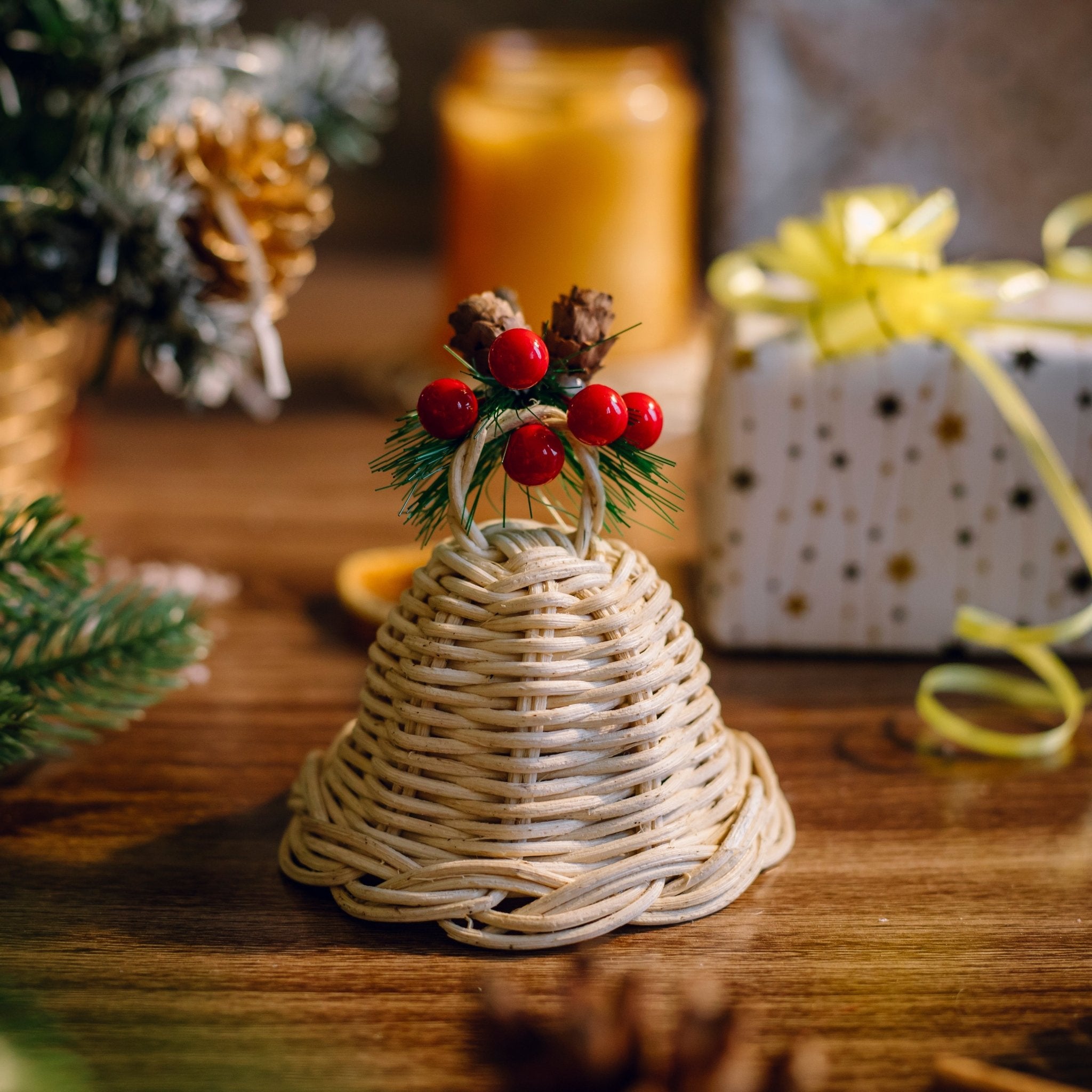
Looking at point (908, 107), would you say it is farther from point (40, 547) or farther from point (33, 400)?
point (40, 547)

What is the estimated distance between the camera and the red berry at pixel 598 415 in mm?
445

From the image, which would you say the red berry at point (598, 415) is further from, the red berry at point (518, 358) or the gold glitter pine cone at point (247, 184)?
the gold glitter pine cone at point (247, 184)

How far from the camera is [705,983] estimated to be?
0.43 meters

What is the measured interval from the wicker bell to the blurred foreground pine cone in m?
0.13

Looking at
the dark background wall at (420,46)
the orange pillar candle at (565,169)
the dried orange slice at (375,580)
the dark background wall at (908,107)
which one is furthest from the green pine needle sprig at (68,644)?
the dark background wall at (420,46)

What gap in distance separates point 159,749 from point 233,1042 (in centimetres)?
24

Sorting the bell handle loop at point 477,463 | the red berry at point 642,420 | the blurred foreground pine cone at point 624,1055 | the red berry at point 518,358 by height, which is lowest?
the blurred foreground pine cone at point 624,1055

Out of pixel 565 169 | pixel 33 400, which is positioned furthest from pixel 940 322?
pixel 33 400

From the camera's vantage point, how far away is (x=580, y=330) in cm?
47

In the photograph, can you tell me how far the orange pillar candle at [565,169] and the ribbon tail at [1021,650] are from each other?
0.42 metres

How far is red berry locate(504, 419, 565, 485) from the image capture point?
0.45 metres

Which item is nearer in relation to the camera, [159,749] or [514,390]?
[514,390]

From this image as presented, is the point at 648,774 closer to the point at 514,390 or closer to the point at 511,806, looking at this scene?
the point at 511,806

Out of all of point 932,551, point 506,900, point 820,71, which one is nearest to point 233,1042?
point 506,900
